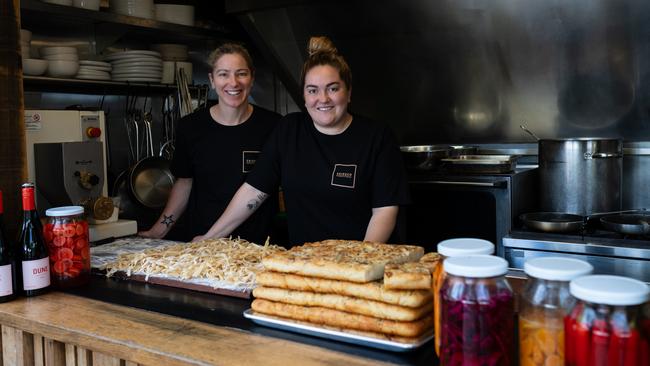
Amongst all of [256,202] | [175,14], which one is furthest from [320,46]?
[175,14]

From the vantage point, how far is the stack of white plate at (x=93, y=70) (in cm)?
368

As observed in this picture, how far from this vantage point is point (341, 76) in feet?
8.14

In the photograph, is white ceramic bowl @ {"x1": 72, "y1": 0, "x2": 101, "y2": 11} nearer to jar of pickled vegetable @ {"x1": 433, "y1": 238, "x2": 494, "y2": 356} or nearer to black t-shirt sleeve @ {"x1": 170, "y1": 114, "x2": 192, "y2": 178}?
black t-shirt sleeve @ {"x1": 170, "y1": 114, "x2": 192, "y2": 178}

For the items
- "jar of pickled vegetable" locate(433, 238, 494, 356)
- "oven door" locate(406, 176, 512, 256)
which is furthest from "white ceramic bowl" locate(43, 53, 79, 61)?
"jar of pickled vegetable" locate(433, 238, 494, 356)

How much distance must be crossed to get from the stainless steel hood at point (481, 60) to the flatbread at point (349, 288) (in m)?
2.85

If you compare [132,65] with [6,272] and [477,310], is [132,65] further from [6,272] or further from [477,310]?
[477,310]

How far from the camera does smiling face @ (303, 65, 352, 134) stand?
2.45 m

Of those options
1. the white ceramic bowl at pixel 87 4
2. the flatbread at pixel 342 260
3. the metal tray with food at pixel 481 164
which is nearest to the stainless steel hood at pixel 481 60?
the metal tray with food at pixel 481 164

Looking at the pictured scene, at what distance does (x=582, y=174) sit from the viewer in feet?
11.5

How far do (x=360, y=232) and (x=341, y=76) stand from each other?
2.13 feet

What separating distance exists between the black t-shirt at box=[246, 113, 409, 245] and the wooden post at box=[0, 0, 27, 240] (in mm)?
947

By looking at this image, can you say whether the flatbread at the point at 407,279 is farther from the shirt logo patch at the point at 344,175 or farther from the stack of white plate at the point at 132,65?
the stack of white plate at the point at 132,65

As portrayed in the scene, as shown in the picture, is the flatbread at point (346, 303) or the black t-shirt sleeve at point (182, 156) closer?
the flatbread at point (346, 303)

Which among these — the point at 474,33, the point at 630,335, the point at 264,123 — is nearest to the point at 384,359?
the point at 630,335
